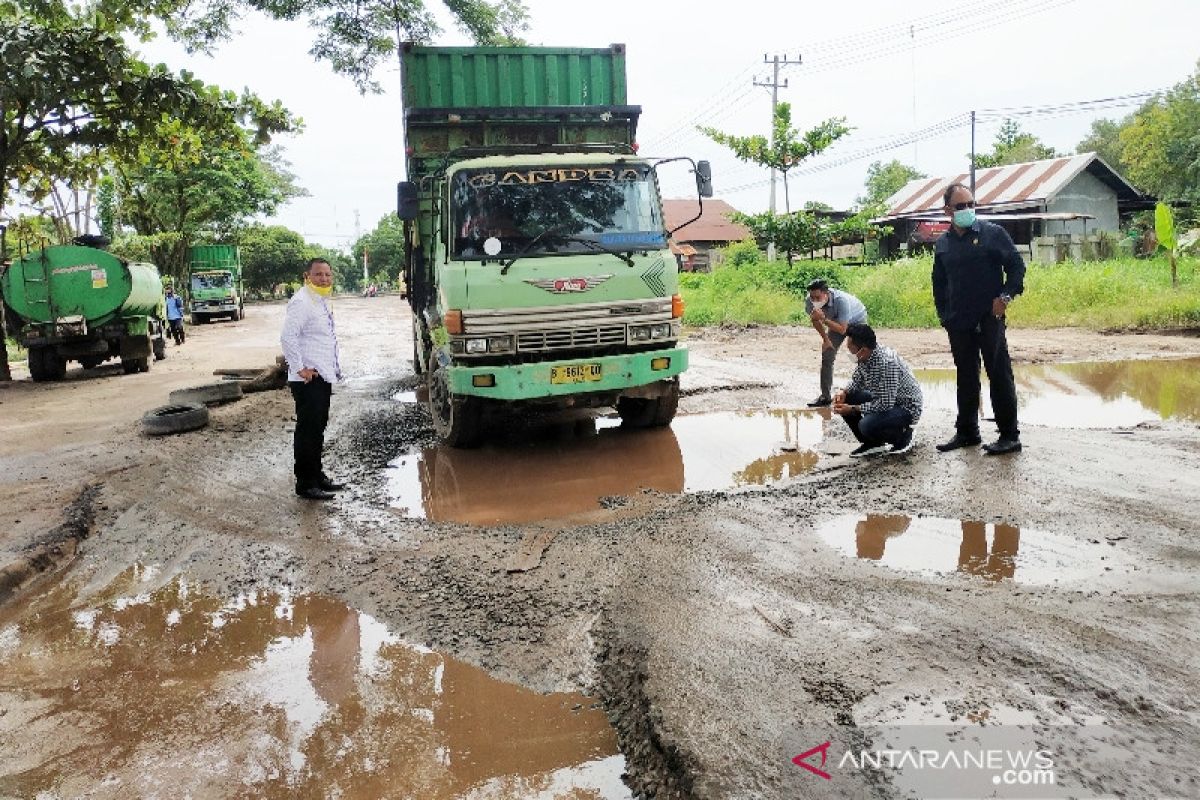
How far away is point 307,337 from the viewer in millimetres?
5590

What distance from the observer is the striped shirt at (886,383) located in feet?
19.2

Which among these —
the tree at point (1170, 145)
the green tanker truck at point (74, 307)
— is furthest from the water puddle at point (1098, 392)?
the tree at point (1170, 145)

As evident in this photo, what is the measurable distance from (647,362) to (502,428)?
1.95m

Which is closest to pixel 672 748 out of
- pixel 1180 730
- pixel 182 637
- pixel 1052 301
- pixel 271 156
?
pixel 1180 730

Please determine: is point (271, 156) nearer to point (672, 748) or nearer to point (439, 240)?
point (439, 240)

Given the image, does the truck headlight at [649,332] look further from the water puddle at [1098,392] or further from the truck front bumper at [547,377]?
the water puddle at [1098,392]

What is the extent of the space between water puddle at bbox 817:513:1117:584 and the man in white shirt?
3.45 metres

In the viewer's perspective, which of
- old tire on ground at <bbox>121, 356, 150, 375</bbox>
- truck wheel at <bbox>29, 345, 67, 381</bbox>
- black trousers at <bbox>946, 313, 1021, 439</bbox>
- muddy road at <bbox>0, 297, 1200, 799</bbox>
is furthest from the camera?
old tire on ground at <bbox>121, 356, 150, 375</bbox>

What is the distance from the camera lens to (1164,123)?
34.9 meters

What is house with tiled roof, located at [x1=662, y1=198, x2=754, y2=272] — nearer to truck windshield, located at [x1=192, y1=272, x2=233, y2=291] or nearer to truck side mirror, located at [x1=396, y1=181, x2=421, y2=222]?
truck windshield, located at [x1=192, y1=272, x2=233, y2=291]

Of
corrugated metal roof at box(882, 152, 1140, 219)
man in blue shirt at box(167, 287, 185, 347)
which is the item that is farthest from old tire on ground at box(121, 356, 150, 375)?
corrugated metal roof at box(882, 152, 1140, 219)

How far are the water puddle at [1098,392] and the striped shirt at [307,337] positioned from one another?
573cm

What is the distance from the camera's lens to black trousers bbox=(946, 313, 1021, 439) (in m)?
5.75

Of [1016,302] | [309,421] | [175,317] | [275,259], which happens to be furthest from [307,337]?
[275,259]
